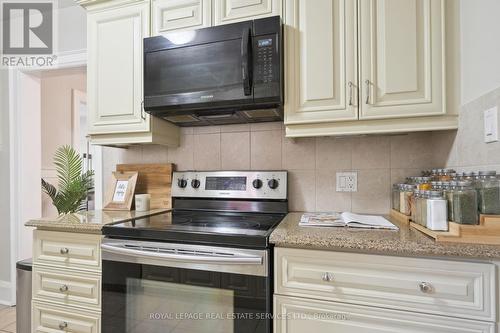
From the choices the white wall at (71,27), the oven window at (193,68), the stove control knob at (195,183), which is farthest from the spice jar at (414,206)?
the white wall at (71,27)

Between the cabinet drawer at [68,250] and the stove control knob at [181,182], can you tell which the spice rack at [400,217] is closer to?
the stove control knob at [181,182]

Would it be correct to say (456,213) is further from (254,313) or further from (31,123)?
(31,123)

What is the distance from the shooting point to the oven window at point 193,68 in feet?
4.45

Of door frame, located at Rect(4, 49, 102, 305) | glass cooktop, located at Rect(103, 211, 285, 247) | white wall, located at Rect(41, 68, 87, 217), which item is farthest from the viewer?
white wall, located at Rect(41, 68, 87, 217)

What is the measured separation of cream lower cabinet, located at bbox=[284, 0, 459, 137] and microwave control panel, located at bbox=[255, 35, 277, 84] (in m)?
0.09

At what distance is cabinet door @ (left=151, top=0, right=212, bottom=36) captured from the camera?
1.47 m

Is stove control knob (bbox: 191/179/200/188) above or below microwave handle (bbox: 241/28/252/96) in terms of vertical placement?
below

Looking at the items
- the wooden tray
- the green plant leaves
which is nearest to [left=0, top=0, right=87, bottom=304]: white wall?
the green plant leaves

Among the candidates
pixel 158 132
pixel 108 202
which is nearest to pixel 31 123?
pixel 108 202

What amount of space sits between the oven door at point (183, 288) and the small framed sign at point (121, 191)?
58cm

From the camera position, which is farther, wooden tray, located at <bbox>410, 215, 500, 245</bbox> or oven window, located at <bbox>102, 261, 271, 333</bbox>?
oven window, located at <bbox>102, 261, 271, 333</bbox>

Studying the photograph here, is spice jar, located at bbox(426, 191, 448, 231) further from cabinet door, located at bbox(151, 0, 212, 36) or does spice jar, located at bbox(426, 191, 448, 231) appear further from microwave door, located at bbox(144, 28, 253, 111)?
cabinet door, located at bbox(151, 0, 212, 36)

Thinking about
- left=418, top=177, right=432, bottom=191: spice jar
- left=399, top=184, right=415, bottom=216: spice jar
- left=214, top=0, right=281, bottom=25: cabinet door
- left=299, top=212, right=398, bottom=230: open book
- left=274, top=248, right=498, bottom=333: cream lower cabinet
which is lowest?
left=274, top=248, right=498, bottom=333: cream lower cabinet

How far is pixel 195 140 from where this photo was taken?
1854mm
